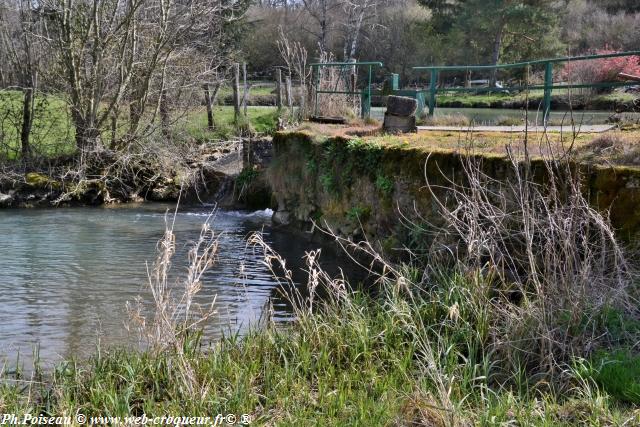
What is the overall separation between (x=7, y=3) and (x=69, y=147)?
4.67 meters

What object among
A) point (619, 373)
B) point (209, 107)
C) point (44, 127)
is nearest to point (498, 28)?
point (209, 107)

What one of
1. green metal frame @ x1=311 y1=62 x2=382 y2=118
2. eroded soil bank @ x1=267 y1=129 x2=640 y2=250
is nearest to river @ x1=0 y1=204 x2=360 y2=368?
eroded soil bank @ x1=267 y1=129 x2=640 y2=250

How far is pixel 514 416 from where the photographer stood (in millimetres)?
4676

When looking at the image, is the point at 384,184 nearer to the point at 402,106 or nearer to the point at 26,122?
the point at 402,106

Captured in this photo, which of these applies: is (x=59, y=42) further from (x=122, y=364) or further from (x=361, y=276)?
(x=122, y=364)

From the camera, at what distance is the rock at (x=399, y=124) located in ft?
46.3

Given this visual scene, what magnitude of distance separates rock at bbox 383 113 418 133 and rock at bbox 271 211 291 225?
10.8 feet

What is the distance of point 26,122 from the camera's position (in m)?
21.5

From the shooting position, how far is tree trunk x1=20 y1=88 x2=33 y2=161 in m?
21.0

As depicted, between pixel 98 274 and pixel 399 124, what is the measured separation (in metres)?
6.00

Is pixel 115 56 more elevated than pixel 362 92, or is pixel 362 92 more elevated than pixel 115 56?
pixel 115 56

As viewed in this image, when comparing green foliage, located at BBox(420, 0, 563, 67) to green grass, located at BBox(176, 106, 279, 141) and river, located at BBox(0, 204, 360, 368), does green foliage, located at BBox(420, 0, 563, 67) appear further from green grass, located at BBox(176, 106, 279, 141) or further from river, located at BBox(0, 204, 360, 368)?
river, located at BBox(0, 204, 360, 368)

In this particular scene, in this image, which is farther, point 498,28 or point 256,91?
point 256,91

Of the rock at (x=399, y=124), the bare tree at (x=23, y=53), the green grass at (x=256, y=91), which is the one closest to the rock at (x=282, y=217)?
the rock at (x=399, y=124)
